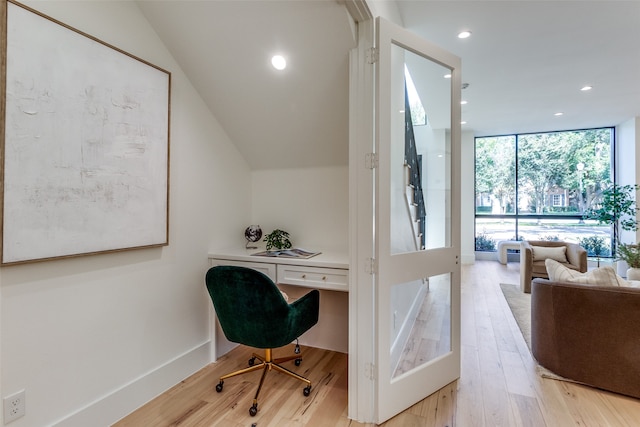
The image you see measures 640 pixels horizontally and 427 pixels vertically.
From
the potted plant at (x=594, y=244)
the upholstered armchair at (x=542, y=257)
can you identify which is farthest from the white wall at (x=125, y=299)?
the potted plant at (x=594, y=244)

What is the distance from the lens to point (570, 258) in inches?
186

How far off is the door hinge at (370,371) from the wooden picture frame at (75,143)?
1.52 m

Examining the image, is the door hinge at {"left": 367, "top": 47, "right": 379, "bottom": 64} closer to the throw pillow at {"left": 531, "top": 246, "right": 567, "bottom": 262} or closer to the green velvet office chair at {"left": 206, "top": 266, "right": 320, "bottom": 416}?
the green velvet office chair at {"left": 206, "top": 266, "right": 320, "bottom": 416}

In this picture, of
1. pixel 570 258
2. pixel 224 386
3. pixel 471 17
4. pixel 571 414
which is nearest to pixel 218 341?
pixel 224 386

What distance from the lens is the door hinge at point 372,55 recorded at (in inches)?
69.7

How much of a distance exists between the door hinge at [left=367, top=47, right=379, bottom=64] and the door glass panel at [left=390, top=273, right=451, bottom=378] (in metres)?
1.36

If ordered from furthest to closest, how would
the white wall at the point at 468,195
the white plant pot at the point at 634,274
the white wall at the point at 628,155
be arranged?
the white wall at the point at 468,195 → the white wall at the point at 628,155 → the white plant pot at the point at 634,274

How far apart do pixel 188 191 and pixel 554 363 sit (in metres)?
2.99

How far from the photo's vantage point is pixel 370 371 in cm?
181

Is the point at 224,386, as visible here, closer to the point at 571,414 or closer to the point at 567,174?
the point at 571,414

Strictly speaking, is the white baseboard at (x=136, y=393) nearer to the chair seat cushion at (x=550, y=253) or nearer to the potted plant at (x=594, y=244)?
the chair seat cushion at (x=550, y=253)

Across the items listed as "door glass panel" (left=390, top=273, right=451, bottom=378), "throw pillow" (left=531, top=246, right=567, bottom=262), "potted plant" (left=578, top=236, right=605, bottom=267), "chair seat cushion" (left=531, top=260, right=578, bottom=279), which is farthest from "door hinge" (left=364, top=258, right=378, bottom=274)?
"potted plant" (left=578, top=236, right=605, bottom=267)

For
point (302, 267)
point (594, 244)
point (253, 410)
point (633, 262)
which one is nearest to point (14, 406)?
point (253, 410)

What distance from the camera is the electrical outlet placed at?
1.39m
